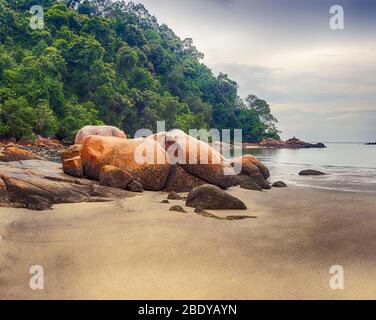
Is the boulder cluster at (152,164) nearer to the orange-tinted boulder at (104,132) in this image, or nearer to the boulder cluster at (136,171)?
the boulder cluster at (136,171)

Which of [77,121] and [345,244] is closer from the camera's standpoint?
[345,244]

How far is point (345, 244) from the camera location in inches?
213

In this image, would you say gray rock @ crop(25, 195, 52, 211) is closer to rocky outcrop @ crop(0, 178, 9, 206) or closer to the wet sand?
the wet sand

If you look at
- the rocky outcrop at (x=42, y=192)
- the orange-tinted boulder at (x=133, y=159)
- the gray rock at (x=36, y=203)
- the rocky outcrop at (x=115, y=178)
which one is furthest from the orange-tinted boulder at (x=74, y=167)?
the gray rock at (x=36, y=203)

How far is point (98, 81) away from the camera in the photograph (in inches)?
2144

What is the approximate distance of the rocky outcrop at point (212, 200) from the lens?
835 cm

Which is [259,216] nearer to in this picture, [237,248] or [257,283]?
[237,248]

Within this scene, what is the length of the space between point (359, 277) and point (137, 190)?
7395mm

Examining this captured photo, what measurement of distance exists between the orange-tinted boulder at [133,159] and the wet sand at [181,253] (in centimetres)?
317

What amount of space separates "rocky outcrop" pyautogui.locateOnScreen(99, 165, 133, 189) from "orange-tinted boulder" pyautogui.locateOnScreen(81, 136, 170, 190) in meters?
0.54

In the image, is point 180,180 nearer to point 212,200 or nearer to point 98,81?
point 212,200

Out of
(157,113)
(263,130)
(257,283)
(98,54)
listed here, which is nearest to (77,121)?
(98,54)

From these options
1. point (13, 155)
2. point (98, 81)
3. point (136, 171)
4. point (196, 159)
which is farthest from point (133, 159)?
point (98, 81)
